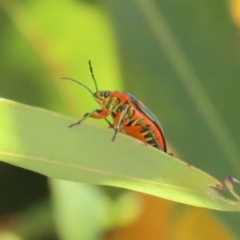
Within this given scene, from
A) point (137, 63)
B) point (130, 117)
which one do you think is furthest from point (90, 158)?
point (137, 63)

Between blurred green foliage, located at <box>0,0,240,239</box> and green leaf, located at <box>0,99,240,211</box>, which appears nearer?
green leaf, located at <box>0,99,240,211</box>

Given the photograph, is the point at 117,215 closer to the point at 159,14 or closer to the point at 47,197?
the point at 47,197

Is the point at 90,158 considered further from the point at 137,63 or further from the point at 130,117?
the point at 137,63

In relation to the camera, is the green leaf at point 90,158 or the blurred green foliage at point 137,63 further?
the blurred green foliage at point 137,63

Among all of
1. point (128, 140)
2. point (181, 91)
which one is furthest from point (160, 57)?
point (128, 140)
